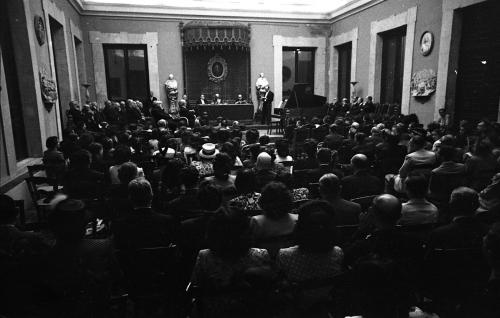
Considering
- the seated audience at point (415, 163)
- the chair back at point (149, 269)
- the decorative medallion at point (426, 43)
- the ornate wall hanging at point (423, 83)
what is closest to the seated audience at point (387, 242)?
the chair back at point (149, 269)

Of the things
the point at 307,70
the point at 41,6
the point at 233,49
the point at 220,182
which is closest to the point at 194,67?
the point at 233,49

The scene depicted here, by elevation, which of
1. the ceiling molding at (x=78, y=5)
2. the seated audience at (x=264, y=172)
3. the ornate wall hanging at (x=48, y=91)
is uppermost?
the ceiling molding at (x=78, y=5)

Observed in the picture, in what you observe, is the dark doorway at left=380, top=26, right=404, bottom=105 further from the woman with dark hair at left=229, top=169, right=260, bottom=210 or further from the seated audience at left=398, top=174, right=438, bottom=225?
the woman with dark hair at left=229, top=169, right=260, bottom=210

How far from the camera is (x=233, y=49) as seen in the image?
15242 mm

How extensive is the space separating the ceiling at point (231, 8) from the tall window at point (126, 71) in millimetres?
1331

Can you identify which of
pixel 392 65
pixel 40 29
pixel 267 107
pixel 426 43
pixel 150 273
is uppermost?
pixel 40 29

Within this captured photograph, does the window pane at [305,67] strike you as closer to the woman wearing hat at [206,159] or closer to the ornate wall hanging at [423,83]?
the ornate wall hanging at [423,83]

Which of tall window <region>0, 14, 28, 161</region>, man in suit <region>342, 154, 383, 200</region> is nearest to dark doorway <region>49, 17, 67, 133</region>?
tall window <region>0, 14, 28, 161</region>

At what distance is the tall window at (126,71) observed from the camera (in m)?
14.3

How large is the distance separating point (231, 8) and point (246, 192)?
12681mm

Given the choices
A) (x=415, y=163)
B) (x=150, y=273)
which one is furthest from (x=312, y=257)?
(x=415, y=163)

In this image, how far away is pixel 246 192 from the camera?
343 cm

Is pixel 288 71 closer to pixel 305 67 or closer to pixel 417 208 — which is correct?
pixel 305 67

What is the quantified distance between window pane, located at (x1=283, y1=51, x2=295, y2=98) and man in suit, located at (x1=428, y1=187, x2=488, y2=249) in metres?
14.0
